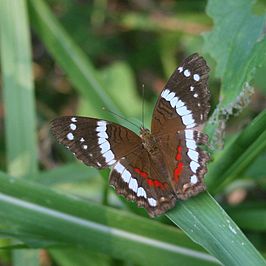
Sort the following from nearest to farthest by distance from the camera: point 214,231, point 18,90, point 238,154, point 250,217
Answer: point 214,231 → point 238,154 → point 250,217 → point 18,90

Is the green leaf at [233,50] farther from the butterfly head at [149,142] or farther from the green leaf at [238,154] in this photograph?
the butterfly head at [149,142]

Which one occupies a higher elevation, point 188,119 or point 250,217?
point 188,119

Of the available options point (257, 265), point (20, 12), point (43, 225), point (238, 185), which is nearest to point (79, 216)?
point (43, 225)

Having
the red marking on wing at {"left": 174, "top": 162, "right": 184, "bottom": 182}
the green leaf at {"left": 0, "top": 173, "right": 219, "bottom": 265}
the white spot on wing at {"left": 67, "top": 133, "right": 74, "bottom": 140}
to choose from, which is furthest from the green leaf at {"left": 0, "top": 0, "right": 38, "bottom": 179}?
the red marking on wing at {"left": 174, "top": 162, "right": 184, "bottom": 182}

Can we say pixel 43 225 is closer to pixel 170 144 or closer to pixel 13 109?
pixel 170 144

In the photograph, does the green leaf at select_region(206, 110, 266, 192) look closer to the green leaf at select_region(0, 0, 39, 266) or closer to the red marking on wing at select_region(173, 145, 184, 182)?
the red marking on wing at select_region(173, 145, 184, 182)

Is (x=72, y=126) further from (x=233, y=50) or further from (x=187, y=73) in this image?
(x=233, y=50)

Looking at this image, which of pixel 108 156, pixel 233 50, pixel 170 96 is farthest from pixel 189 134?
pixel 233 50
